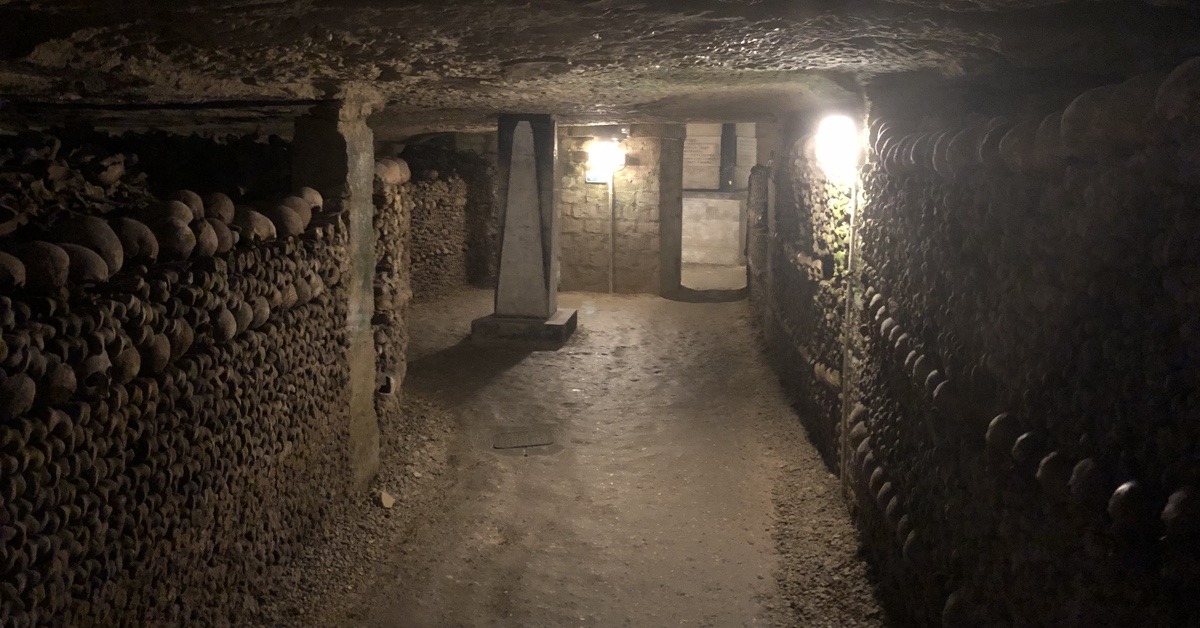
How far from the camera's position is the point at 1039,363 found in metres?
2.53

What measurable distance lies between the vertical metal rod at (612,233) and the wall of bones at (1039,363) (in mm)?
8344

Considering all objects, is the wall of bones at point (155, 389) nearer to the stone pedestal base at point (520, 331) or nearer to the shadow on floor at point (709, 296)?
the stone pedestal base at point (520, 331)

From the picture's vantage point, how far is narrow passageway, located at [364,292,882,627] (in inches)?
175

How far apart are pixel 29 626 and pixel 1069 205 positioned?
3.05m

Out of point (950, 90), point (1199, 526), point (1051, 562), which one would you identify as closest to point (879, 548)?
point (1051, 562)

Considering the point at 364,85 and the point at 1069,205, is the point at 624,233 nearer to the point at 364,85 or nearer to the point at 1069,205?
the point at 364,85

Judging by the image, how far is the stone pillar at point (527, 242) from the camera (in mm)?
9523

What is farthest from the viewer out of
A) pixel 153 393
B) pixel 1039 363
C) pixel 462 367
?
pixel 462 367

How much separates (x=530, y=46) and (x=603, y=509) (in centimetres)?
307

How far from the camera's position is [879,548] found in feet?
14.1

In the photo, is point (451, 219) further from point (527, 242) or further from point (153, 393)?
point (153, 393)

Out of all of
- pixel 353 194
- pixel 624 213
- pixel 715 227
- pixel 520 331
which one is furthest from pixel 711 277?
pixel 353 194

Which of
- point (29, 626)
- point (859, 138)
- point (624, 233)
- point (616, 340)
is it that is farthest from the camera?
point (624, 233)

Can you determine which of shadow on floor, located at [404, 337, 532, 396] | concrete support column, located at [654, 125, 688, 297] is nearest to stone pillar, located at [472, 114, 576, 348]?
shadow on floor, located at [404, 337, 532, 396]
